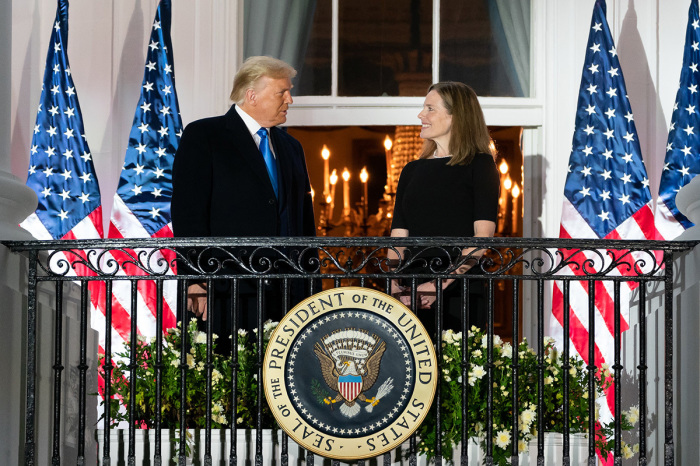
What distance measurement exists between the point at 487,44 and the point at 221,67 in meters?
1.70

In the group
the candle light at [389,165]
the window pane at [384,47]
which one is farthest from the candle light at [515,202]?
the window pane at [384,47]

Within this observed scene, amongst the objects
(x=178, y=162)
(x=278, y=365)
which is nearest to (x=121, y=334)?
(x=178, y=162)

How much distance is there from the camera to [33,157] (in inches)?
243

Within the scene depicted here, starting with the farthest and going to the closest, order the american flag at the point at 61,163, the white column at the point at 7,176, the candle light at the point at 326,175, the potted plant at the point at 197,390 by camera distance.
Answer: the candle light at the point at 326,175 < the american flag at the point at 61,163 < the white column at the point at 7,176 < the potted plant at the point at 197,390

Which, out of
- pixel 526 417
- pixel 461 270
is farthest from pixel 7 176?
pixel 526 417

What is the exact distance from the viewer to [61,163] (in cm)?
616

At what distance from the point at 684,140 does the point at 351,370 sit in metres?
2.95

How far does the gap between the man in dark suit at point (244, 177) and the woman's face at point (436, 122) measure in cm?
65

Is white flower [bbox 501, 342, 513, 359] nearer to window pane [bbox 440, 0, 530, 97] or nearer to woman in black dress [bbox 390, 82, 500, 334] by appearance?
woman in black dress [bbox 390, 82, 500, 334]

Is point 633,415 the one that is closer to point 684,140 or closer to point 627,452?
point 627,452

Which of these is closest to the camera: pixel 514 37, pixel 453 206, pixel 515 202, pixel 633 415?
pixel 633 415

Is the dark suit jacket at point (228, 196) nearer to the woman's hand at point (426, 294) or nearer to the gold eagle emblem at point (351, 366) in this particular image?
the woman's hand at point (426, 294)

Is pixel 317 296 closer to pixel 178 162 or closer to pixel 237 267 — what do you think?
pixel 237 267

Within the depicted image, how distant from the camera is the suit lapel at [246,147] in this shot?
4793mm
